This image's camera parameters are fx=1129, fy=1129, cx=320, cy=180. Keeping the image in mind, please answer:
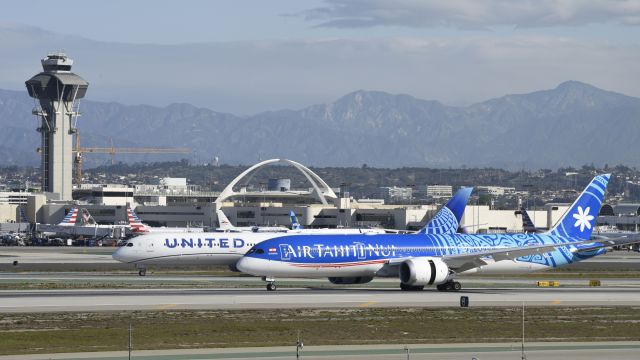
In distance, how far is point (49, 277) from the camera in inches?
3691

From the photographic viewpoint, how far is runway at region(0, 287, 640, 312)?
2494 inches

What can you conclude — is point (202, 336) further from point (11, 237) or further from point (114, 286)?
point (11, 237)

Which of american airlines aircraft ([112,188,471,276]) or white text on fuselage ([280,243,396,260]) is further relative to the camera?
american airlines aircraft ([112,188,471,276])

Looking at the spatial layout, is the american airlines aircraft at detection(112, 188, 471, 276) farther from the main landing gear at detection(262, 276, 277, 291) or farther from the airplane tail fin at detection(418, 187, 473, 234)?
the main landing gear at detection(262, 276, 277, 291)

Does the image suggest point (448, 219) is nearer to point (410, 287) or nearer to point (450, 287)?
point (450, 287)

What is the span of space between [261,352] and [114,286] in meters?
36.7

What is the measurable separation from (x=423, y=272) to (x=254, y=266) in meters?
11.3

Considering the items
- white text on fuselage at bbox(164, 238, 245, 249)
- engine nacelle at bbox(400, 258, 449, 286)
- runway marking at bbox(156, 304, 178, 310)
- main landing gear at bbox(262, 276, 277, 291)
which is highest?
white text on fuselage at bbox(164, 238, 245, 249)

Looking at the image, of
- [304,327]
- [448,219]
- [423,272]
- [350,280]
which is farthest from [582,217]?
[304,327]

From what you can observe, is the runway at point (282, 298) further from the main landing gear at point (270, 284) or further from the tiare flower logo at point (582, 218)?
the tiare flower logo at point (582, 218)

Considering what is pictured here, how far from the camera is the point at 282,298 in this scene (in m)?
68.4

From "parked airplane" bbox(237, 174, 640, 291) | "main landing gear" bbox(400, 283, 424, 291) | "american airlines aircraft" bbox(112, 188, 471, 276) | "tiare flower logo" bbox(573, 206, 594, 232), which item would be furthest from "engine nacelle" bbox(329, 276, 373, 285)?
"american airlines aircraft" bbox(112, 188, 471, 276)

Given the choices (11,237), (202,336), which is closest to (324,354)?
(202,336)

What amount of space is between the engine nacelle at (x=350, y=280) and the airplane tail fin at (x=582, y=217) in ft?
46.6
